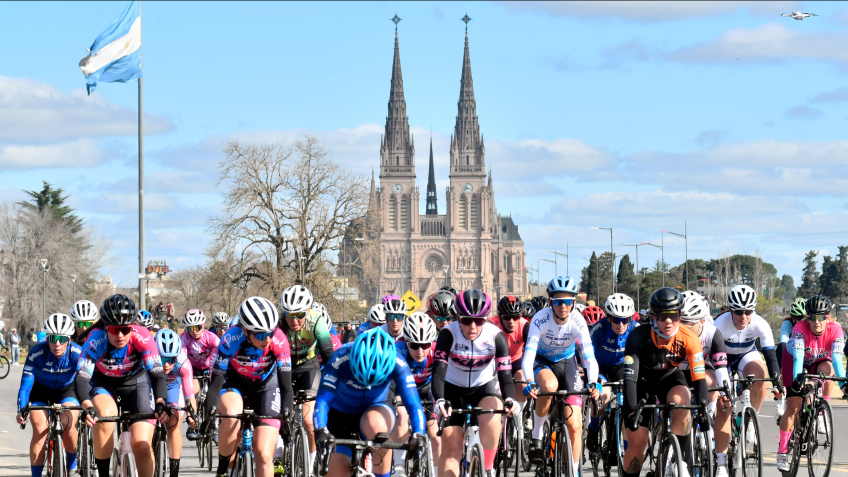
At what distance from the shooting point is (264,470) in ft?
28.8

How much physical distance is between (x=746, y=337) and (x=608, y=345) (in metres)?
1.46

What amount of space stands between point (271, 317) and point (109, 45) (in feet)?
63.3

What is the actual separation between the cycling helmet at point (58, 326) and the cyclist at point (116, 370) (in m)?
0.91

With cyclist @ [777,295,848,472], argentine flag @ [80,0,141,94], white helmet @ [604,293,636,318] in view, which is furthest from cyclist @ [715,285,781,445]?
argentine flag @ [80,0,141,94]

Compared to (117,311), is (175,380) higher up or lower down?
lower down

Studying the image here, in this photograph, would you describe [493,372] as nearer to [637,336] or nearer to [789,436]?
[637,336]

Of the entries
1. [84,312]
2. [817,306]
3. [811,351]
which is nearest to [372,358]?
[84,312]

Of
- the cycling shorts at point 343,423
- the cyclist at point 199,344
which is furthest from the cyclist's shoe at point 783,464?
the cyclist at point 199,344

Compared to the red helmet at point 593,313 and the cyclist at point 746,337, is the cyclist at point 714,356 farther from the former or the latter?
the red helmet at point 593,313

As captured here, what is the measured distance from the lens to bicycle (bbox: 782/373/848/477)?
462 inches

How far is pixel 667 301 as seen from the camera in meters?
9.02

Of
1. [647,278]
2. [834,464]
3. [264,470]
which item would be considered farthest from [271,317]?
[647,278]

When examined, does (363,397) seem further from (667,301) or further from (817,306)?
(817,306)

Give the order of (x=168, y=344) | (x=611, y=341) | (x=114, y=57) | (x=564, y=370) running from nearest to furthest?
(x=564, y=370) → (x=168, y=344) → (x=611, y=341) → (x=114, y=57)
